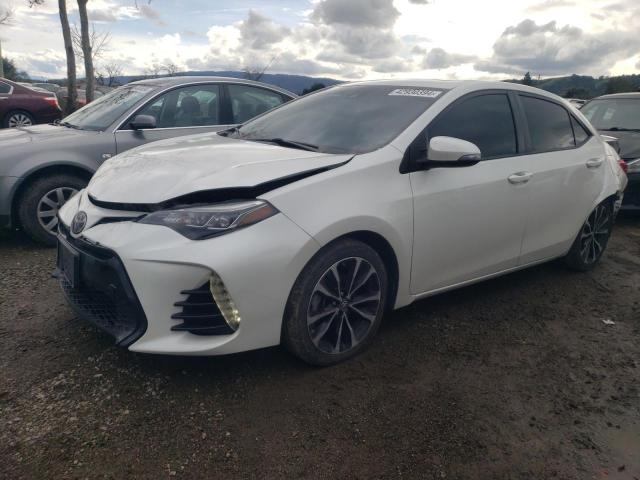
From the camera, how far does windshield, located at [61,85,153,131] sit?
5.42 metres

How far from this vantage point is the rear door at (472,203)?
3.29 meters

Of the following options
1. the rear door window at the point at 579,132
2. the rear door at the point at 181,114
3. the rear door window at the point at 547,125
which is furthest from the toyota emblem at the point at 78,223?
the rear door window at the point at 579,132

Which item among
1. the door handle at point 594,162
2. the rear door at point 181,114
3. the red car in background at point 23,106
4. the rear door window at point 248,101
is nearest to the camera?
the door handle at point 594,162

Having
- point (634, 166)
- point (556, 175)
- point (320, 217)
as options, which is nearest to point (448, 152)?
point (320, 217)

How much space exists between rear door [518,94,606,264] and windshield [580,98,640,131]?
12.3ft

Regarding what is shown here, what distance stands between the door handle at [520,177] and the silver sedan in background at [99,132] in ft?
10.6

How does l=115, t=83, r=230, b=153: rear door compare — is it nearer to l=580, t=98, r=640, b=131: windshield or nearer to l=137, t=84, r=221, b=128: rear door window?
l=137, t=84, r=221, b=128: rear door window

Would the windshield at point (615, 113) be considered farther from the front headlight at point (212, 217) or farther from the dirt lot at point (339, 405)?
the front headlight at point (212, 217)

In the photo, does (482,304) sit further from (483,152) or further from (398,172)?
(398,172)

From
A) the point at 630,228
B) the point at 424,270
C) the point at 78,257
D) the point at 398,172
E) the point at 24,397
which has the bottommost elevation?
the point at 630,228

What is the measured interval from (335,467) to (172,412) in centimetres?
84

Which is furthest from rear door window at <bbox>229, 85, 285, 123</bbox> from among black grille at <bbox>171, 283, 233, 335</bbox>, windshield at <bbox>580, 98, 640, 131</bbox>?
windshield at <bbox>580, 98, 640, 131</bbox>

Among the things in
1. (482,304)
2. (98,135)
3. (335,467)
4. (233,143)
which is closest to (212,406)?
(335,467)

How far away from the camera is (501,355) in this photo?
3.37 metres
